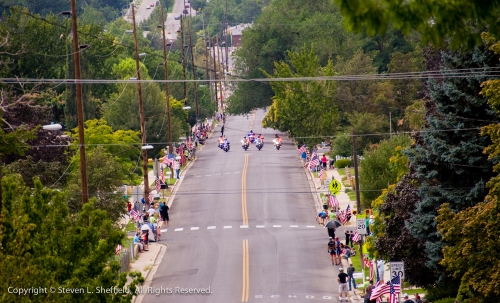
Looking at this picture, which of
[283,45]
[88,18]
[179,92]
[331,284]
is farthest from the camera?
[88,18]

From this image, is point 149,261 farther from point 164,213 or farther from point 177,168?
point 177,168

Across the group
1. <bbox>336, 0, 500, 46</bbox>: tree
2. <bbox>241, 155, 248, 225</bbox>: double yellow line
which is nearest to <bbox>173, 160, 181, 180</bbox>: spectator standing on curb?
<bbox>241, 155, 248, 225</bbox>: double yellow line

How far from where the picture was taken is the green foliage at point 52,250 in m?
Answer: 16.4

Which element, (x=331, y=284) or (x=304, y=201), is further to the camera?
(x=304, y=201)

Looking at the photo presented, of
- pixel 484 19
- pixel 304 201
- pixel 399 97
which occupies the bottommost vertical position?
pixel 304 201

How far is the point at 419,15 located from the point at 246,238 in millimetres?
34281

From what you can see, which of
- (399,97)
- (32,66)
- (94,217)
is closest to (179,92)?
(32,66)

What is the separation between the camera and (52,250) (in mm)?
18703

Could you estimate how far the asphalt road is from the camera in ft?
108

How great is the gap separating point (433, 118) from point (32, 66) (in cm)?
5409

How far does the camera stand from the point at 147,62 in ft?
336

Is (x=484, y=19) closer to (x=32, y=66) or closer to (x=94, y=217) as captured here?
(x=94, y=217)

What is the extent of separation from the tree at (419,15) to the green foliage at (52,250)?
32.3ft

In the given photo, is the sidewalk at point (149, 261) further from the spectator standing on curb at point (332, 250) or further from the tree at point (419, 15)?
the tree at point (419, 15)
